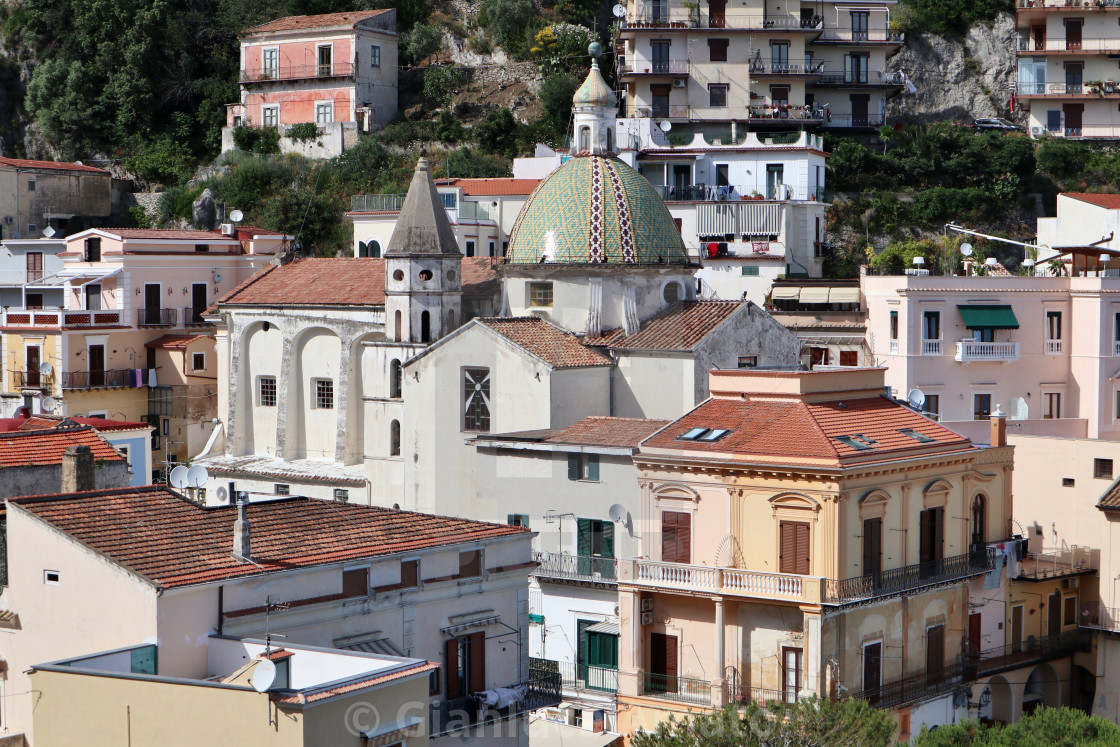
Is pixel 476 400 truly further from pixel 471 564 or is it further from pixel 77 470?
pixel 471 564

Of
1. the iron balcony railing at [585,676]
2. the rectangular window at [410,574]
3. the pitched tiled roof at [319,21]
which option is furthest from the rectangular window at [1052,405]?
the pitched tiled roof at [319,21]

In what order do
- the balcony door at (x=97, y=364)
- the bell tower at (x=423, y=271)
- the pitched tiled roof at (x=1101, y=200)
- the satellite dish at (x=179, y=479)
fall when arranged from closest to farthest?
the satellite dish at (x=179, y=479) → the bell tower at (x=423, y=271) → the pitched tiled roof at (x=1101, y=200) → the balcony door at (x=97, y=364)

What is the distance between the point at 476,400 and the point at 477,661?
51.9 feet

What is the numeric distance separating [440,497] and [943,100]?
37.2m

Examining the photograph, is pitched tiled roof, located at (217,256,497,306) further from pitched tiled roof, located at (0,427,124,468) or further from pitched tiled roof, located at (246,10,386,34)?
pitched tiled roof, located at (246,10,386,34)

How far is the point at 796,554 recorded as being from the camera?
3291 cm

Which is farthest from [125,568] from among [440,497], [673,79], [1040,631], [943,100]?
[943,100]

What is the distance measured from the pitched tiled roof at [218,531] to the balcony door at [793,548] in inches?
268

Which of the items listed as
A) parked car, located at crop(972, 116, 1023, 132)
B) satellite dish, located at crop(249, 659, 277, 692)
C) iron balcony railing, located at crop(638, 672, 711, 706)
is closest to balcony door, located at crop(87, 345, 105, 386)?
iron balcony railing, located at crop(638, 672, 711, 706)

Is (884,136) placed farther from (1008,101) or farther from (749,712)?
(749,712)

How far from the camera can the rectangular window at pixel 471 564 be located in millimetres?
27156

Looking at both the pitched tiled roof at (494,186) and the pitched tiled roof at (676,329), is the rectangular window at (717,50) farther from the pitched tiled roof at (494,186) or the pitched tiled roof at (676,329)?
the pitched tiled roof at (676,329)

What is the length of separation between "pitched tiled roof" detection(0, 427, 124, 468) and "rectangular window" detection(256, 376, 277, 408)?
1878 cm

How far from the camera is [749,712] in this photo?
2675 cm
